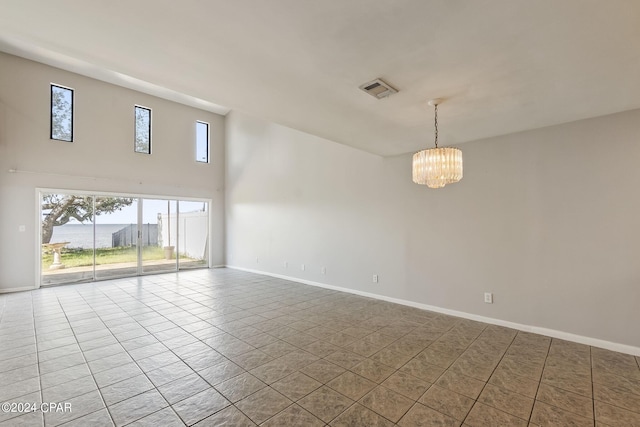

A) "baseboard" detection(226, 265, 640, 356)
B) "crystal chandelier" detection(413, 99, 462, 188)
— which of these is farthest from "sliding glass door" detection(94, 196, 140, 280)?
"crystal chandelier" detection(413, 99, 462, 188)

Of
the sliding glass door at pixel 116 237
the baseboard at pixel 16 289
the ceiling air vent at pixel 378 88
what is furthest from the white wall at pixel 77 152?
the ceiling air vent at pixel 378 88

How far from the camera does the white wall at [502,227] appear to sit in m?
3.05

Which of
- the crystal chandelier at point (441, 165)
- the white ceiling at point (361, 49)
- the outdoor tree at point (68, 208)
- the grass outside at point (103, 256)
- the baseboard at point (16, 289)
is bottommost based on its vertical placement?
the baseboard at point (16, 289)

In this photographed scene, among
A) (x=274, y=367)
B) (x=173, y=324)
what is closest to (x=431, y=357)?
(x=274, y=367)

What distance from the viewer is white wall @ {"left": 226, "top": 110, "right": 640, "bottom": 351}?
3.05 meters

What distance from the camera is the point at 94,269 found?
265 inches

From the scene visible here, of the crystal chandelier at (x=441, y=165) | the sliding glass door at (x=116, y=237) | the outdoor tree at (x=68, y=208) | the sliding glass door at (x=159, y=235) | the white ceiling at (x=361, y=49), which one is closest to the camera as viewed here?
the white ceiling at (x=361, y=49)

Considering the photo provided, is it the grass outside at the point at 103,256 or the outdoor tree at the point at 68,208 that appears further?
the grass outside at the point at 103,256

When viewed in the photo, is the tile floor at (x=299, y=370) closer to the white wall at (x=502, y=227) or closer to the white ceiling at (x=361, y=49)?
the white wall at (x=502, y=227)

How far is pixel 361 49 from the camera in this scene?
6.43 ft

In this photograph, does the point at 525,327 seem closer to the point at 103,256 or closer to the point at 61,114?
the point at 103,256

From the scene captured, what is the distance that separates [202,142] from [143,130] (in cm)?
159

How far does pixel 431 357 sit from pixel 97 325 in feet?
13.7

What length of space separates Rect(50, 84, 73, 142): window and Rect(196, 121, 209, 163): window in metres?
2.84
